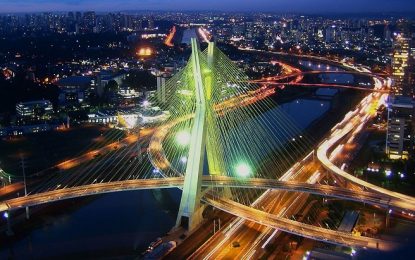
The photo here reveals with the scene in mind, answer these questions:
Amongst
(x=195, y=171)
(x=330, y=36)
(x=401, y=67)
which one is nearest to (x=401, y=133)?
(x=195, y=171)

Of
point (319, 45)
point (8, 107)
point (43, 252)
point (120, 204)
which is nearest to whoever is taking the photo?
point (43, 252)

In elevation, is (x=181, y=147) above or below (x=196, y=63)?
below

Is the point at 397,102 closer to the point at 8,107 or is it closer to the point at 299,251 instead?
the point at 299,251

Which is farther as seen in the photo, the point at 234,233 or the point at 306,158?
the point at 306,158

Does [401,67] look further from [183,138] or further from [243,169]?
[243,169]

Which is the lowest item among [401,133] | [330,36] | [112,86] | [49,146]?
[49,146]

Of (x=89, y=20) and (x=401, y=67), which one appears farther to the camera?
(x=89, y=20)

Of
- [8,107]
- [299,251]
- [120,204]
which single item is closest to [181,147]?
[120,204]
